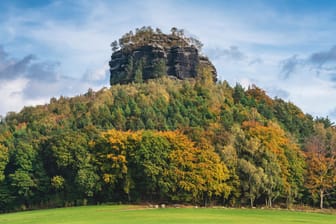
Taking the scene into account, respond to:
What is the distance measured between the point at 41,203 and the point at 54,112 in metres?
31.3

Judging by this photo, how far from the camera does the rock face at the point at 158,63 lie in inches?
4697

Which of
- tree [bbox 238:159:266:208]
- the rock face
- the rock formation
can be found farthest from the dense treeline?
the rock formation

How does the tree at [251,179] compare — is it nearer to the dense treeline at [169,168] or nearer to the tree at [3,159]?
the dense treeline at [169,168]

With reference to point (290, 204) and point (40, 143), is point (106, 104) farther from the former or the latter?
point (290, 204)

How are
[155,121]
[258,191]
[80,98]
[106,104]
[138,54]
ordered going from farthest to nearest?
[138,54] → [80,98] → [106,104] → [155,121] → [258,191]

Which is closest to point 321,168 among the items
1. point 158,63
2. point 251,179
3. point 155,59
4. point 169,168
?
point 251,179

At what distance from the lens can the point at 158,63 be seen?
390ft

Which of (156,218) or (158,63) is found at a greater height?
(158,63)

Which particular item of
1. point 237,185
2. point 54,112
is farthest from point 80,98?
point 237,185

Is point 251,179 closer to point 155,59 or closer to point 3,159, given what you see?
point 3,159

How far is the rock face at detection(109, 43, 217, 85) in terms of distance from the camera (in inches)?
4697

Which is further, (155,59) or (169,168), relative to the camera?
(155,59)

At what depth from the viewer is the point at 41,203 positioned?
74.9 meters

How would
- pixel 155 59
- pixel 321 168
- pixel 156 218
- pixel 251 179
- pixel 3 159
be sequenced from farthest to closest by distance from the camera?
pixel 155 59, pixel 321 168, pixel 3 159, pixel 251 179, pixel 156 218
